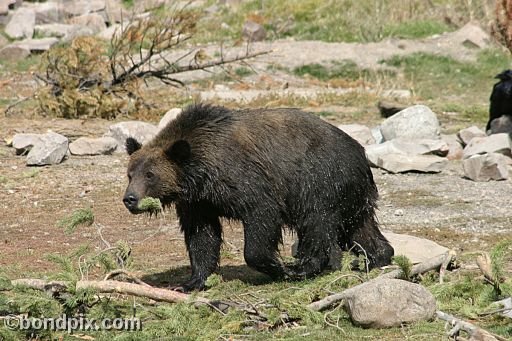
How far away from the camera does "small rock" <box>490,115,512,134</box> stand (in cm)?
1565

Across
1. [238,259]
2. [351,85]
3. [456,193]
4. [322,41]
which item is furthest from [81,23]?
[238,259]

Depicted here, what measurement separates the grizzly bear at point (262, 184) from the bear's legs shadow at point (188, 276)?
32 centimetres

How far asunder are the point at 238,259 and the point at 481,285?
281 centimetres

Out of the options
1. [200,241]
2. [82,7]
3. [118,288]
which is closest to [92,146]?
[200,241]

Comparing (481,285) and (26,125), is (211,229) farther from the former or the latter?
(26,125)

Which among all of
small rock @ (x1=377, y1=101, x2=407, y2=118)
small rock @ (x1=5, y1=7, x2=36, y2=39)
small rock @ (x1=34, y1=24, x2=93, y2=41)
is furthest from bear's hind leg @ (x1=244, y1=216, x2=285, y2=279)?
small rock @ (x1=5, y1=7, x2=36, y2=39)

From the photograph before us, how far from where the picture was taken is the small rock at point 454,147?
49.0ft

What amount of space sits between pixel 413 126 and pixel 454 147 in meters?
0.74

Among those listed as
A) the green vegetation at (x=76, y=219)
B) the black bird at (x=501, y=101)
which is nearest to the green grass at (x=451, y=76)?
the black bird at (x=501, y=101)

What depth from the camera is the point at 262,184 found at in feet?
28.7

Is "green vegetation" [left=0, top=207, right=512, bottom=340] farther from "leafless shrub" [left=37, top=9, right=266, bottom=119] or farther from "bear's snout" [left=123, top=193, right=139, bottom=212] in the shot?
"leafless shrub" [left=37, top=9, right=266, bottom=119]

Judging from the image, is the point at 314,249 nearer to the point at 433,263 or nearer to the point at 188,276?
the point at 433,263

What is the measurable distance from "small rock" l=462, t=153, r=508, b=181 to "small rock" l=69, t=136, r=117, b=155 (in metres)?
5.03

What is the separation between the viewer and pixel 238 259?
1019 centimetres
